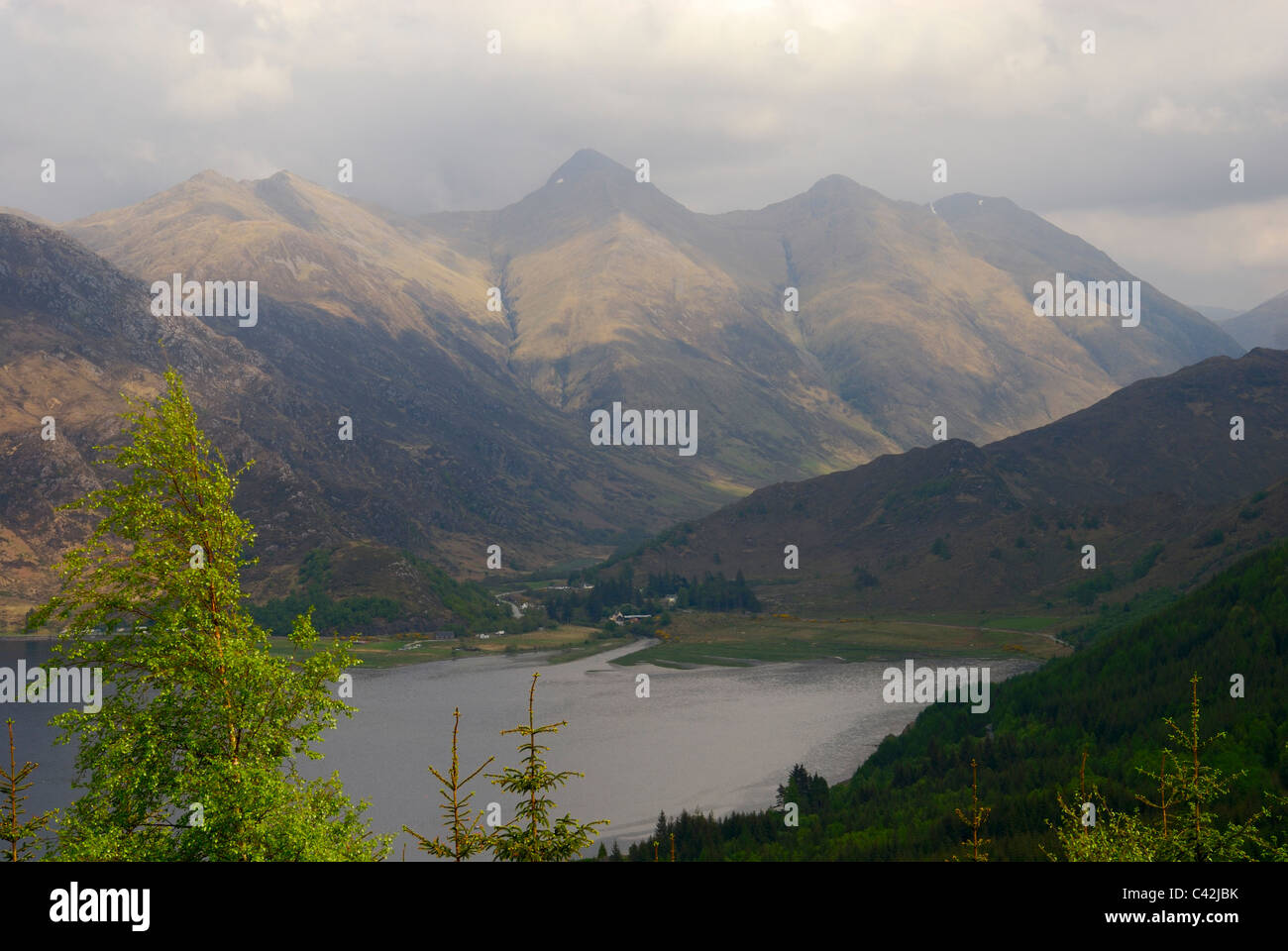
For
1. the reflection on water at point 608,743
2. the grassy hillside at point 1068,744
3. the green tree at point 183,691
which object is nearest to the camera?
the green tree at point 183,691

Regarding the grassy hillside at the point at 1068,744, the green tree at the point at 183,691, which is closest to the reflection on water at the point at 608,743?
the grassy hillside at the point at 1068,744

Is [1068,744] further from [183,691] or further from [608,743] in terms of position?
[183,691]

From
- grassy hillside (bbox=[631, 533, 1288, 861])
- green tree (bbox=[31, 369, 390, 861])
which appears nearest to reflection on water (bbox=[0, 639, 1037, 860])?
grassy hillside (bbox=[631, 533, 1288, 861])

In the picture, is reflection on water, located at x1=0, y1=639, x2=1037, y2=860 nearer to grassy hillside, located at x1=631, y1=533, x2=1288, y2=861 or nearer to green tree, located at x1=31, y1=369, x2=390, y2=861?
grassy hillside, located at x1=631, y1=533, x2=1288, y2=861

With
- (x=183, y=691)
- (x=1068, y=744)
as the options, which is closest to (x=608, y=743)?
(x=1068, y=744)

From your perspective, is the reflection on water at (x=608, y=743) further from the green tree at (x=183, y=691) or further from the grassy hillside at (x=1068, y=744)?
the green tree at (x=183, y=691)

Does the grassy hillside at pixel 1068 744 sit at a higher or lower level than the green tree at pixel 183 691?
lower
